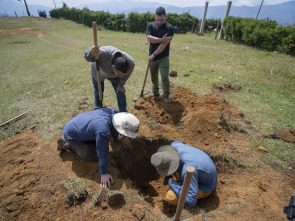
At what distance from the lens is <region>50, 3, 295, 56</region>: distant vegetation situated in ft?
31.7

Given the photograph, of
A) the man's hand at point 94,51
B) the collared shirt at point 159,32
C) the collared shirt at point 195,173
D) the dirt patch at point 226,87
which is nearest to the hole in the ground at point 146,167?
the collared shirt at point 195,173

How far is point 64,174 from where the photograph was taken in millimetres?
2736

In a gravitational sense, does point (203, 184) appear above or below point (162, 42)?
below

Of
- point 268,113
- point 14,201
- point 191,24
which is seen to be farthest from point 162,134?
point 191,24

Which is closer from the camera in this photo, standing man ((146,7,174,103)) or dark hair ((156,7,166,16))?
dark hair ((156,7,166,16))

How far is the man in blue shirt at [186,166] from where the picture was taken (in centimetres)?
230

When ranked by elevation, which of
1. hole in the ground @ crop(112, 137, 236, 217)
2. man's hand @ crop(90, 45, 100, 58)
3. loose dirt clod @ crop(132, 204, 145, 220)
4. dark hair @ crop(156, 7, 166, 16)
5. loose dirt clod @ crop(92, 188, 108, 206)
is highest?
dark hair @ crop(156, 7, 166, 16)

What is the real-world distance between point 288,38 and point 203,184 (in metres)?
10.8

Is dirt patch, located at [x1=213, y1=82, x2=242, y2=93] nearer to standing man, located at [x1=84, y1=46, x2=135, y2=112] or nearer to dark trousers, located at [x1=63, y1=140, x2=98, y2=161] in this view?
standing man, located at [x1=84, y1=46, x2=135, y2=112]

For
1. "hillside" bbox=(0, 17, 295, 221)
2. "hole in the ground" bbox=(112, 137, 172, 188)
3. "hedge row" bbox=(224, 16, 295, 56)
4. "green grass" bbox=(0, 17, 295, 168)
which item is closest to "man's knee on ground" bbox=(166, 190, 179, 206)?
"hillside" bbox=(0, 17, 295, 221)

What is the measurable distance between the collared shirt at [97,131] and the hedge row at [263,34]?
440 inches

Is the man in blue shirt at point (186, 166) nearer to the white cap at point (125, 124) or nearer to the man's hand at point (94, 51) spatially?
the white cap at point (125, 124)

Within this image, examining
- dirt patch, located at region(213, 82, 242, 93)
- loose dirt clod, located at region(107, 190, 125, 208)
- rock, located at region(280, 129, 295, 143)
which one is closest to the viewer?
loose dirt clod, located at region(107, 190, 125, 208)

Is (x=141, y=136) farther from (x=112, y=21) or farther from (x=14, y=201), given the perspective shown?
(x=112, y=21)
